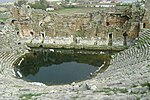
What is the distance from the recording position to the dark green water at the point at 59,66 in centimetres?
2966

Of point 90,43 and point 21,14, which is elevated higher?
point 21,14

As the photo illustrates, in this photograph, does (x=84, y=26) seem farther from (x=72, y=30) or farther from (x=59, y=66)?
(x=59, y=66)

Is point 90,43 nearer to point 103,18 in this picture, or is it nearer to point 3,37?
point 103,18

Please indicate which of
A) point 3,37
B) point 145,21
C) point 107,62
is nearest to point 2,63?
point 3,37

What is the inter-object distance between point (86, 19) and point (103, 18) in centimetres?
253

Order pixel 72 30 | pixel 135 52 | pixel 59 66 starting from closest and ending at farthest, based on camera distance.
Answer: pixel 135 52 < pixel 59 66 < pixel 72 30

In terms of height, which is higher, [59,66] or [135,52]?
[135,52]

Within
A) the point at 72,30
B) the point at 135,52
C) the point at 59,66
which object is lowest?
the point at 59,66

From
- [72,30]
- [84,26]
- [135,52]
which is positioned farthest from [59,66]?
[84,26]

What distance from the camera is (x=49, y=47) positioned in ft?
138

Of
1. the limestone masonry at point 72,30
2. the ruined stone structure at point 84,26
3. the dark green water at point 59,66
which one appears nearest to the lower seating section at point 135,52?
the limestone masonry at point 72,30

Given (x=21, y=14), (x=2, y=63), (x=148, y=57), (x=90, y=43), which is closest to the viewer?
(x=148, y=57)

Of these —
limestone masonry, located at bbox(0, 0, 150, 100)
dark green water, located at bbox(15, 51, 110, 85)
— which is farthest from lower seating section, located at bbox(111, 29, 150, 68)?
dark green water, located at bbox(15, 51, 110, 85)

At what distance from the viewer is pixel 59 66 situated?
111 ft
